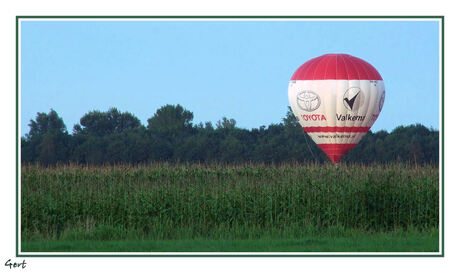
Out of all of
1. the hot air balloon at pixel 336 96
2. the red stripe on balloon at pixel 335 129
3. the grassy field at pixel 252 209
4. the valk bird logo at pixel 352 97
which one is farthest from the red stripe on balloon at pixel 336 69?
the grassy field at pixel 252 209

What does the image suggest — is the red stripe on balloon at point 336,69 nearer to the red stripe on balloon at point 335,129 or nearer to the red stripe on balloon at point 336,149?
the red stripe on balloon at point 335,129

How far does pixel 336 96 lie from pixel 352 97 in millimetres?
580

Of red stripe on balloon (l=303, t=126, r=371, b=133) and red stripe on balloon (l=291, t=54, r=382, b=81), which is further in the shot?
red stripe on balloon (l=303, t=126, r=371, b=133)

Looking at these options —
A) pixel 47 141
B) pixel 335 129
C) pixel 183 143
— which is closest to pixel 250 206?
pixel 335 129

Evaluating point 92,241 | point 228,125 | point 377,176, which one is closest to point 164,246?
point 92,241

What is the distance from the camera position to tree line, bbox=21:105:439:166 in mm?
54375

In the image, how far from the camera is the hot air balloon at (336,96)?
32.4 meters

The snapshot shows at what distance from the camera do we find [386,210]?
2102cm

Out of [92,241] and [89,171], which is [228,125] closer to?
[89,171]

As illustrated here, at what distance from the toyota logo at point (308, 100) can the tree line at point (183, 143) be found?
20.0m

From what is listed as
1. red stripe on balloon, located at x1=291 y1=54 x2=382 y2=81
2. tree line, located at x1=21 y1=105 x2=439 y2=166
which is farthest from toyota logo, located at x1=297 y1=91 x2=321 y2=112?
tree line, located at x1=21 y1=105 x2=439 y2=166

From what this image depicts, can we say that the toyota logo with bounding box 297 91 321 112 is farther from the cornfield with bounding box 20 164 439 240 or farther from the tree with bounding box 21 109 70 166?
the tree with bounding box 21 109 70 166

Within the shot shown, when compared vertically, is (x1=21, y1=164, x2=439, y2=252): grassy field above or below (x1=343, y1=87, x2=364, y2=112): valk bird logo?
below

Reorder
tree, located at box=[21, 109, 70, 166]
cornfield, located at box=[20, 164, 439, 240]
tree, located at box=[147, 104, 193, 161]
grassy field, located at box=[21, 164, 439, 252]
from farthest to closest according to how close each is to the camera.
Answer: tree, located at box=[147, 104, 193, 161] → tree, located at box=[21, 109, 70, 166] → cornfield, located at box=[20, 164, 439, 240] → grassy field, located at box=[21, 164, 439, 252]
